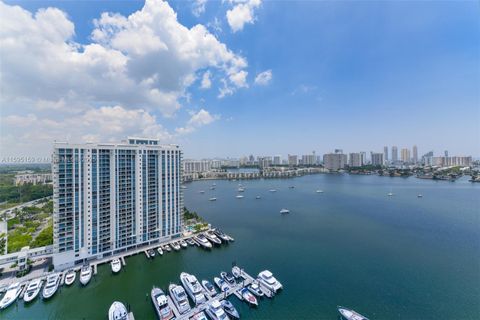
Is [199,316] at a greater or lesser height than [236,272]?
greater

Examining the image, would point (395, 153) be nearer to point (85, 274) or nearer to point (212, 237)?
point (212, 237)

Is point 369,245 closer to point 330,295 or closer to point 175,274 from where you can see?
point 330,295

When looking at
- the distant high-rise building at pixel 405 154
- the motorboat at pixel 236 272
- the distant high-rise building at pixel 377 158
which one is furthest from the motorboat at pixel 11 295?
the distant high-rise building at pixel 405 154

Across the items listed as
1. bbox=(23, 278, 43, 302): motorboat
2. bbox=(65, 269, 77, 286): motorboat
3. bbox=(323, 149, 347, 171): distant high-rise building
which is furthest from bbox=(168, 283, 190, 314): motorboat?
bbox=(323, 149, 347, 171): distant high-rise building

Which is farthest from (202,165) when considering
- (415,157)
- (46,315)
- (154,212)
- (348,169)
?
(415,157)

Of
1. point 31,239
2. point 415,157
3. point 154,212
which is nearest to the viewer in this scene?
point 154,212

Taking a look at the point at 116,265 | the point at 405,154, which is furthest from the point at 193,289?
the point at 405,154

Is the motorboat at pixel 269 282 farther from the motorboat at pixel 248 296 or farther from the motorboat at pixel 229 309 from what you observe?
the motorboat at pixel 229 309

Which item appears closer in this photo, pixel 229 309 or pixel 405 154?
pixel 229 309
